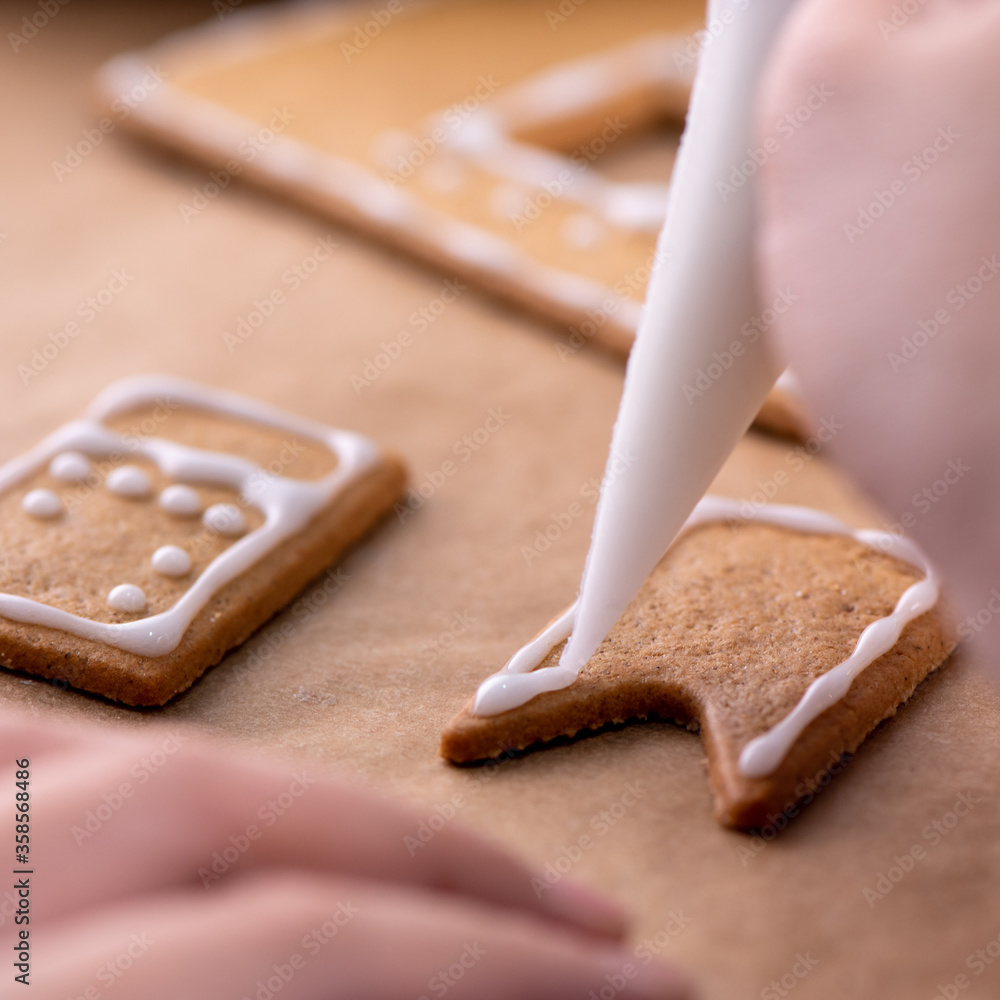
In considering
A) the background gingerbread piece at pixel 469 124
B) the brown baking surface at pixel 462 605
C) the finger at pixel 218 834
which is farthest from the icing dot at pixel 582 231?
the finger at pixel 218 834

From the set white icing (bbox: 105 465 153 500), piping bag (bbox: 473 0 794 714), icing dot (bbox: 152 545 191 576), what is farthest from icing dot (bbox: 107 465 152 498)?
piping bag (bbox: 473 0 794 714)

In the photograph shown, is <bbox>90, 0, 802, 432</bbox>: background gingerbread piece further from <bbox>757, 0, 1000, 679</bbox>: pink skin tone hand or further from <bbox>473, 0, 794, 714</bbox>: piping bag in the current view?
<bbox>757, 0, 1000, 679</bbox>: pink skin tone hand

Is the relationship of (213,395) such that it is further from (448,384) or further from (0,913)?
(0,913)

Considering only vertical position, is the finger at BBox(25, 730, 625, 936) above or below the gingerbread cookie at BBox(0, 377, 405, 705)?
above

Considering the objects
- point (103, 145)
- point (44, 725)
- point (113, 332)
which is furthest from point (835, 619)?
point (103, 145)

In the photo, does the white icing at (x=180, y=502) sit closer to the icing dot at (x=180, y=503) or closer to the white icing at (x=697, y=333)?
the icing dot at (x=180, y=503)
